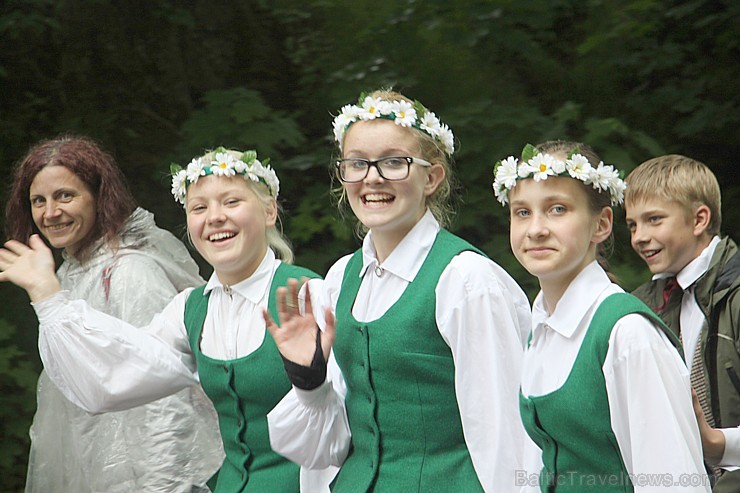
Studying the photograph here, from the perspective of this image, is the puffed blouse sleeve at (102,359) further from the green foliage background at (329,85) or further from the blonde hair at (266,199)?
the green foliage background at (329,85)

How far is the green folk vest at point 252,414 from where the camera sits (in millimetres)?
3309

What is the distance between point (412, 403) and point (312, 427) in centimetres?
33

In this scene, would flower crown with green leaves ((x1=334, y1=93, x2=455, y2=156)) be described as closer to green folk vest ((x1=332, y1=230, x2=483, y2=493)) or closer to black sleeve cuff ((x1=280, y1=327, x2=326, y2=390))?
green folk vest ((x1=332, y1=230, x2=483, y2=493))

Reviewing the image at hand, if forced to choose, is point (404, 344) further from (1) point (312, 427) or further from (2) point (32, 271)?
(2) point (32, 271)

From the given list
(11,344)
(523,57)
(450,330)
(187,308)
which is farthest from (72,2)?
(450,330)

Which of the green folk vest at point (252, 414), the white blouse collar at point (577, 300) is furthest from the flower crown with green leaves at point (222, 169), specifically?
the white blouse collar at point (577, 300)

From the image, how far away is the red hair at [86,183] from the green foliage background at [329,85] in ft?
5.89

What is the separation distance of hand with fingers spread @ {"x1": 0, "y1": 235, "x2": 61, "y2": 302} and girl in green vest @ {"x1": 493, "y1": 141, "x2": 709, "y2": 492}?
155 centimetres

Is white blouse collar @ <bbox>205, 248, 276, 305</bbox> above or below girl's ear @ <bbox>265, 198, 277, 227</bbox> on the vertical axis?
below

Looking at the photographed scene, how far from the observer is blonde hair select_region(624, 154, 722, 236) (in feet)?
12.4

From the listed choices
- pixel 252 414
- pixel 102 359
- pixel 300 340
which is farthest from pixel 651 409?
pixel 102 359

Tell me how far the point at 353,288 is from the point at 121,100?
13.2 ft

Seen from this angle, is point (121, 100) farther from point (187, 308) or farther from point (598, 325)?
point (598, 325)

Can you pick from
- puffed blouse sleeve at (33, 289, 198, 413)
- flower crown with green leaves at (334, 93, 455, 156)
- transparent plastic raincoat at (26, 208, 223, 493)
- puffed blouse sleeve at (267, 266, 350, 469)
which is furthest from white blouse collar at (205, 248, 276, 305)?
flower crown with green leaves at (334, 93, 455, 156)
